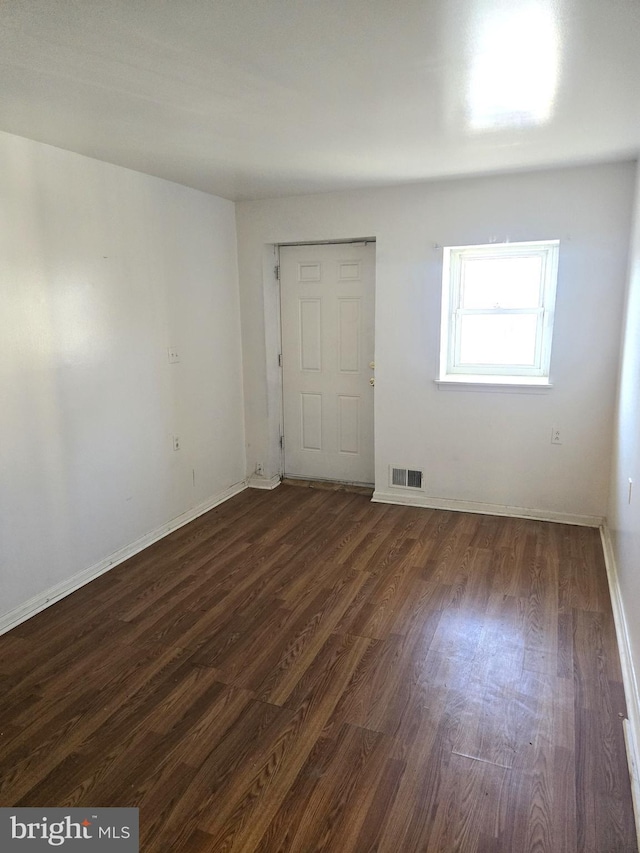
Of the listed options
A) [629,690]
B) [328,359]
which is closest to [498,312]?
[328,359]

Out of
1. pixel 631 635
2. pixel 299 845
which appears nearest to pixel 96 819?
pixel 299 845

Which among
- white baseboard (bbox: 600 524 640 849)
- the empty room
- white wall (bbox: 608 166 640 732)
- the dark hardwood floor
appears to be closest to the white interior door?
the empty room

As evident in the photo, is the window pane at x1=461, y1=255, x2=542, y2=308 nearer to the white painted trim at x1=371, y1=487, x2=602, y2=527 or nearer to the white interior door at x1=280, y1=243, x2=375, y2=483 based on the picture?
the white interior door at x1=280, y1=243, x2=375, y2=483

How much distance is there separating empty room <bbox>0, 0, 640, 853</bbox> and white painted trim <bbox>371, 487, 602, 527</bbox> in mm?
26

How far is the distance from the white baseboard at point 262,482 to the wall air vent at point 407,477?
108cm

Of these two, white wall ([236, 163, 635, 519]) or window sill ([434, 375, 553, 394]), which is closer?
white wall ([236, 163, 635, 519])

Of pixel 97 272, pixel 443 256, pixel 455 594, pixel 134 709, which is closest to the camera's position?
pixel 134 709

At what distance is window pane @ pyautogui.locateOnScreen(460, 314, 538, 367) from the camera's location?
12.7ft

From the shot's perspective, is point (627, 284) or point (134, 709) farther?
point (627, 284)

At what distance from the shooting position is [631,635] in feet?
7.41

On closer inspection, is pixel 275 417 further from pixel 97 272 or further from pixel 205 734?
pixel 205 734

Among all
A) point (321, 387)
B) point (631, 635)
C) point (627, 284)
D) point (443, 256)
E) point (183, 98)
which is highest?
point (183, 98)

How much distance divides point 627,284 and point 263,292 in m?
2.63

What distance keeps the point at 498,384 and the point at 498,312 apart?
53 cm
